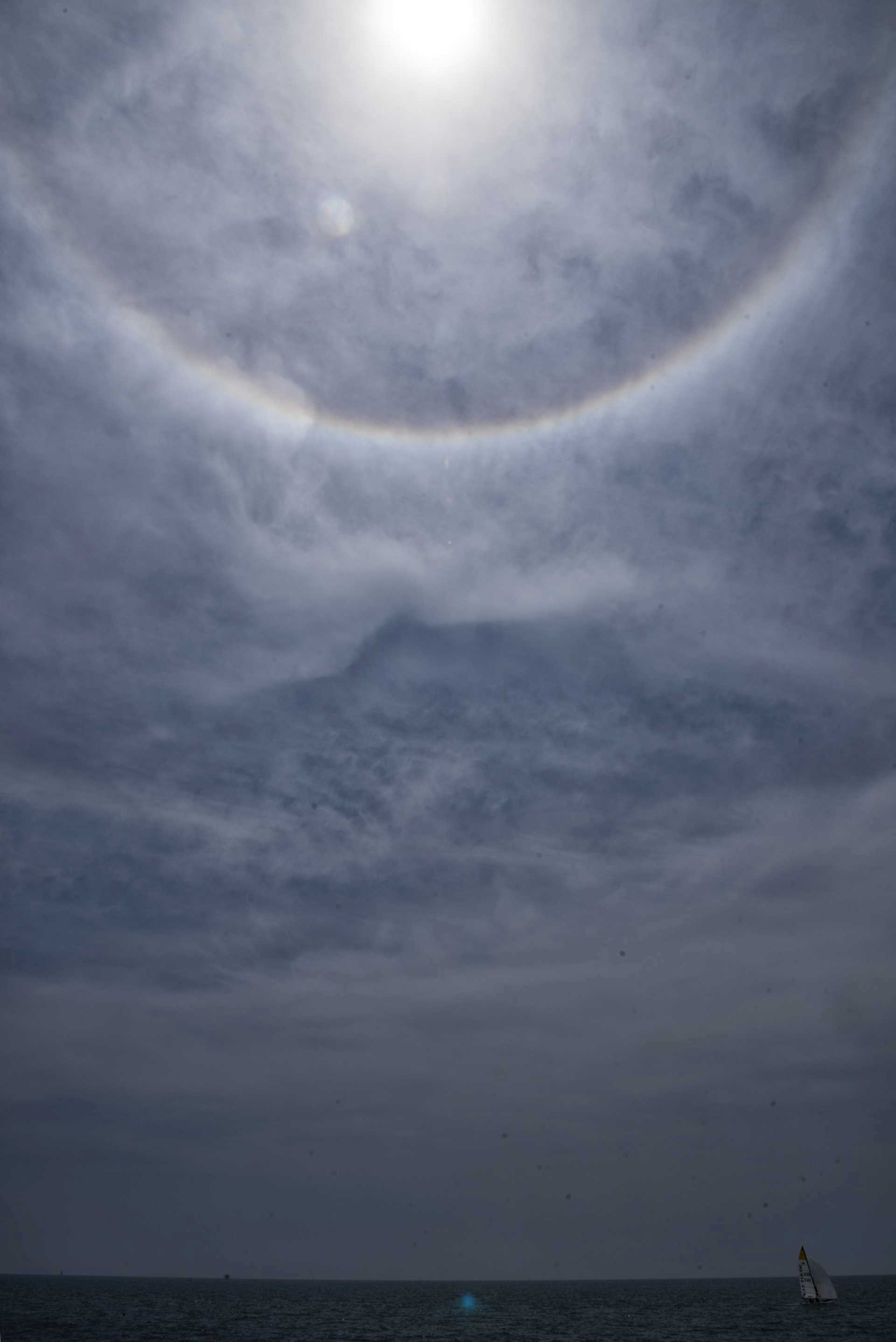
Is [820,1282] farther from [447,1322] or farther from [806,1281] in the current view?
[447,1322]

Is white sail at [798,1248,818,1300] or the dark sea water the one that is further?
white sail at [798,1248,818,1300]

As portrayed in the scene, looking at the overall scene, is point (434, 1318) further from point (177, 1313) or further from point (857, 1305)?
point (857, 1305)

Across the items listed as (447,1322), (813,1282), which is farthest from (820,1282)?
(447,1322)

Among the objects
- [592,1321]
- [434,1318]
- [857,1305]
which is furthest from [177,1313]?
[857,1305]

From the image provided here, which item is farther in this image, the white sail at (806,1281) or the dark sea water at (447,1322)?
the white sail at (806,1281)

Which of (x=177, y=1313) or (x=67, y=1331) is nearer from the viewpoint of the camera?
(x=67, y=1331)
